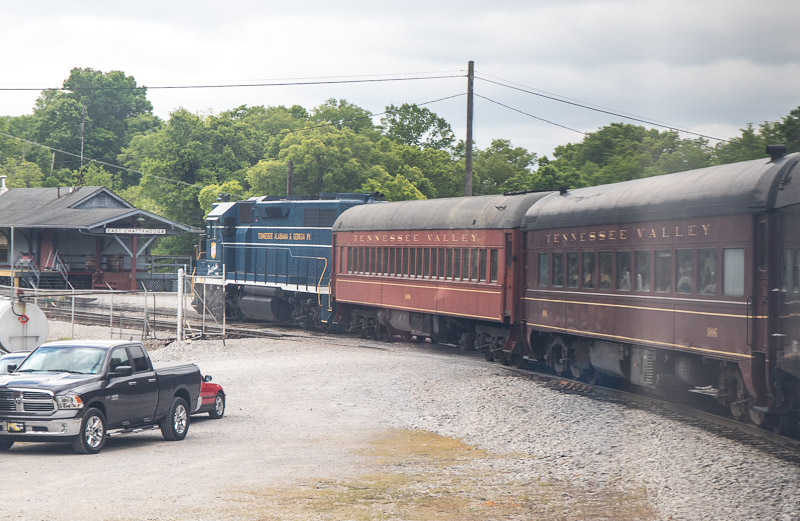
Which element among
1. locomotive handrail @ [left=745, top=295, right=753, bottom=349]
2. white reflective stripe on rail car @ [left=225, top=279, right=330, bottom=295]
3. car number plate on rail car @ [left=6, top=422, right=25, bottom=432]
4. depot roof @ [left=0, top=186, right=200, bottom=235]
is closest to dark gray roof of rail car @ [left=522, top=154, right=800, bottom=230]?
locomotive handrail @ [left=745, top=295, right=753, bottom=349]

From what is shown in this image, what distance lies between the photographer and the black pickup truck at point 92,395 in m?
14.7

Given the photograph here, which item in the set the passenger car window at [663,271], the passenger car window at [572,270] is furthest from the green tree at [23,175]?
the passenger car window at [663,271]

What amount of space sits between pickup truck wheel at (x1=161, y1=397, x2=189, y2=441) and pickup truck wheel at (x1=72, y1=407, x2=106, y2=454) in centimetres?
148

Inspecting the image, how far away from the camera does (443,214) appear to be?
27.6 metres

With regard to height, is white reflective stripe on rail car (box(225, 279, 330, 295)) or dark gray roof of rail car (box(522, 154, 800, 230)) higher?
dark gray roof of rail car (box(522, 154, 800, 230))

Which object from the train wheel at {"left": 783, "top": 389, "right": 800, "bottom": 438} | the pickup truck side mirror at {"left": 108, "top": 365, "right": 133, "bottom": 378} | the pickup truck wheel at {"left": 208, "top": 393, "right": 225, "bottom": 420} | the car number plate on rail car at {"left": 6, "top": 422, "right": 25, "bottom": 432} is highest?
the pickup truck side mirror at {"left": 108, "top": 365, "right": 133, "bottom": 378}

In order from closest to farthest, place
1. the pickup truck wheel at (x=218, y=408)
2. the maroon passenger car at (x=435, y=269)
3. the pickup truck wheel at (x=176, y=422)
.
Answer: the pickup truck wheel at (x=176, y=422) < the pickup truck wheel at (x=218, y=408) < the maroon passenger car at (x=435, y=269)

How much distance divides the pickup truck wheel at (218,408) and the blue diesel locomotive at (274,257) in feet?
46.9

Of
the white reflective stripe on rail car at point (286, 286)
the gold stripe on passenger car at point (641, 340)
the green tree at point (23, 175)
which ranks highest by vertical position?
the green tree at point (23, 175)

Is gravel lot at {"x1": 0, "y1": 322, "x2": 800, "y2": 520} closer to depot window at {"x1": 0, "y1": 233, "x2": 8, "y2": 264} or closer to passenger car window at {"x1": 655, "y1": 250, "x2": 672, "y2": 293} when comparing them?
passenger car window at {"x1": 655, "y1": 250, "x2": 672, "y2": 293}

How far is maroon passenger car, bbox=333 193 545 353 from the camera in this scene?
79.3 feet

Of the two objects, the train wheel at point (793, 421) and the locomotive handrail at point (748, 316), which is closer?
the train wheel at point (793, 421)

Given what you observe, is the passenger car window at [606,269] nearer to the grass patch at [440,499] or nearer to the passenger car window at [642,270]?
the passenger car window at [642,270]

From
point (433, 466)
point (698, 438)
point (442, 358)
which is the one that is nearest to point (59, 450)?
point (433, 466)
